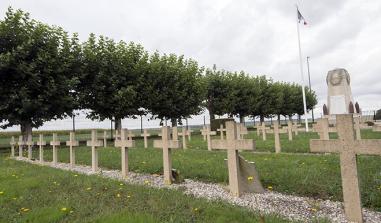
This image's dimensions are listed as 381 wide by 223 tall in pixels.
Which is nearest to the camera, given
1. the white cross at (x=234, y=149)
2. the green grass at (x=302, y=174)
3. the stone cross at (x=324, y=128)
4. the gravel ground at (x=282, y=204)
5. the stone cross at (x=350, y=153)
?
the stone cross at (x=350, y=153)

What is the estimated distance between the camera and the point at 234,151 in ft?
21.0

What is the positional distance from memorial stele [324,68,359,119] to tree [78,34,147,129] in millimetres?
14372

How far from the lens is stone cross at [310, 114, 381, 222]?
4570 millimetres

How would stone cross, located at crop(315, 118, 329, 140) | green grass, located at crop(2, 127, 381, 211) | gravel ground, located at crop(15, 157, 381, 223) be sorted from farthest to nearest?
stone cross, located at crop(315, 118, 329, 140)
green grass, located at crop(2, 127, 381, 211)
gravel ground, located at crop(15, 157, 381, 223)

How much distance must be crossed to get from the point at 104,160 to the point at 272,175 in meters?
6.78

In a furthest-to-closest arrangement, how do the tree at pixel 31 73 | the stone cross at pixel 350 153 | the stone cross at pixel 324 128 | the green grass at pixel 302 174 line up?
the tree at pixel 31 73
the stone cross at pixel 324 128
the green grass at pixel 302 174
the stone cross at pixel 350 153

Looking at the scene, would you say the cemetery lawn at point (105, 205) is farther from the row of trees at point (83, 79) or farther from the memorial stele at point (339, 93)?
the memorial stele at point (339, 93)

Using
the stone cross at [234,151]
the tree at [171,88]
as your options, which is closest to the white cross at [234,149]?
the stone cross at [234,151]

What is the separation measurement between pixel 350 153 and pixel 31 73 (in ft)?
55.9

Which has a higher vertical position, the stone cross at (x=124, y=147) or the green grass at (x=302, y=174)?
the stone cross at (x=124, y=147)

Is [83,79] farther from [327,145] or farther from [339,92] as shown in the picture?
[327,145]

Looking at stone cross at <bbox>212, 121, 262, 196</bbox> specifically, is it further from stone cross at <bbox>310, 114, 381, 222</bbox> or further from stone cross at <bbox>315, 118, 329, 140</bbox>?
stone cross at <bbox>315, 118, 329, 140</bbox>

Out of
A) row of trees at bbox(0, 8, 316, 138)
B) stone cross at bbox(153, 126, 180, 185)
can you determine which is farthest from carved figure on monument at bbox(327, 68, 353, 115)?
stone cross at bbox(153, 126, 180, 185)

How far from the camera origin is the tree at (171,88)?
2662 cm
